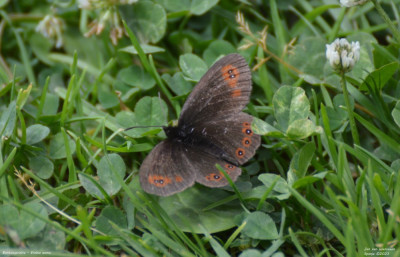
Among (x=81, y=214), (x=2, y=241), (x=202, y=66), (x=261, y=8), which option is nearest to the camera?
(x=81, y=214)

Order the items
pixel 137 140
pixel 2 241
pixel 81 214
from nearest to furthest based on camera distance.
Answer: pixel 81 214, pixel 2 241, pixel 137 140

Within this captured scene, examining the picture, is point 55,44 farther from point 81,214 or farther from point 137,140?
point 81,214

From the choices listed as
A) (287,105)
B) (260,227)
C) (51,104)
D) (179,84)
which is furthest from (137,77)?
(260,227)

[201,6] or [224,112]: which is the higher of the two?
[201,6]

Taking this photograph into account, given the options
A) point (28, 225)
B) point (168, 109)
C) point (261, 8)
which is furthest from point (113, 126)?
point (261, 8)

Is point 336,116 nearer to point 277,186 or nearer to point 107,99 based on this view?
point 277,186

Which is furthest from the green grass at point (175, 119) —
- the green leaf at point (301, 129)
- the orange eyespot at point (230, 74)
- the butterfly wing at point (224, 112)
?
the orange eyespot at point (230, 74)

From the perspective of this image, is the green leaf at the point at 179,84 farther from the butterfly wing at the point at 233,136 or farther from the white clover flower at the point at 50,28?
the white clover flower at the point at 50,28
